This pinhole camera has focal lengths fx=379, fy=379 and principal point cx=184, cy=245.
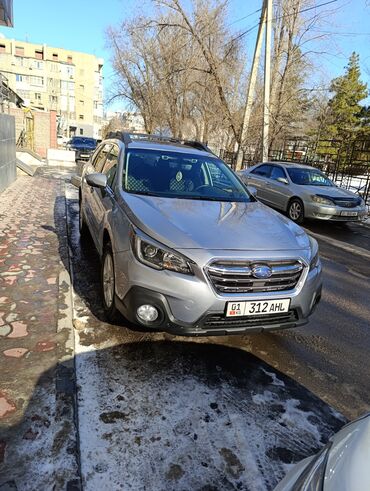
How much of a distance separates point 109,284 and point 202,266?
3.87 ft

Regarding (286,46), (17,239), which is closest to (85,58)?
(286,46)

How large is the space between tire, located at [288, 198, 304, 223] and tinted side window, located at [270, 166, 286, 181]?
1037 millimetres

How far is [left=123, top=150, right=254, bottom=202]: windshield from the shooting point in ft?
12.6

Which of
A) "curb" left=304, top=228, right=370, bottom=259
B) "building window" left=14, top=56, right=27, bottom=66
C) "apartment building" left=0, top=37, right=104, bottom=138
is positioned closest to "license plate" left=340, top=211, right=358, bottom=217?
"curb" left=304, top=228, right=370, bottom=259

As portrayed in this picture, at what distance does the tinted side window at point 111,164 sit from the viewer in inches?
163

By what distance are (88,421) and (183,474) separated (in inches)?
25.8

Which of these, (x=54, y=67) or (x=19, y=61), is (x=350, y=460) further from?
(x=54, y=67)

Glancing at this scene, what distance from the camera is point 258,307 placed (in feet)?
8.99

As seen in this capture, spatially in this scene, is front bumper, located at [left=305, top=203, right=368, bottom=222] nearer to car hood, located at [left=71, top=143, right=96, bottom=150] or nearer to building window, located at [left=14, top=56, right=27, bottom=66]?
car hood, located at [left=71, top=143, right=96, bottom=150]

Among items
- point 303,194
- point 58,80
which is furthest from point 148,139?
point 58,80

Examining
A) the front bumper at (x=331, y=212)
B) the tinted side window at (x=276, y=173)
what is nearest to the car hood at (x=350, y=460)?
the front bumper at (x=331, y=212)

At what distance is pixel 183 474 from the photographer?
2002 millimetres

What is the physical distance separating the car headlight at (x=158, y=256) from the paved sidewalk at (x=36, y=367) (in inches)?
38.6

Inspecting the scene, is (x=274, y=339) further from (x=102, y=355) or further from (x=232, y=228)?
(x=102, y=355)
